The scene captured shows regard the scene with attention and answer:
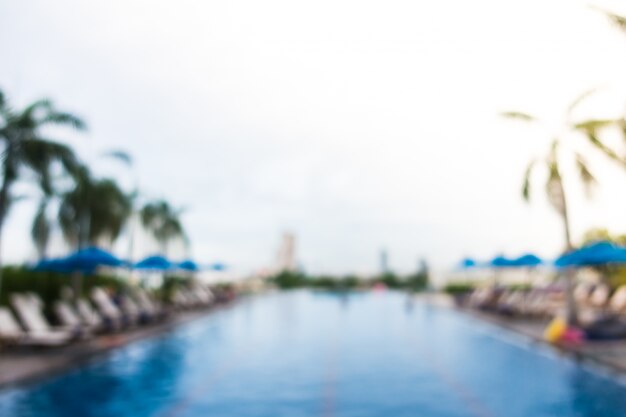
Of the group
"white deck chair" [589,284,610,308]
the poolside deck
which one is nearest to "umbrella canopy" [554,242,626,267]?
the poolside deck

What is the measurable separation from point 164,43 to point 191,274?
2024 cm

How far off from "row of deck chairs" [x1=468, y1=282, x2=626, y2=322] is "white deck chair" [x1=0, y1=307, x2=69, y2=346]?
46.4ft

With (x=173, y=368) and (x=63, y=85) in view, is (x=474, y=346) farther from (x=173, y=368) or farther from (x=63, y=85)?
(x=63, y=85)

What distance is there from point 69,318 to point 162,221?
20.5 meters

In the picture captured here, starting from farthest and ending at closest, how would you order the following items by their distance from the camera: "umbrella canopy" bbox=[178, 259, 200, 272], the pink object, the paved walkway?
"umbrella canopy" bbox=[178, 259, 200, 272] < the pink object < the paved walkway

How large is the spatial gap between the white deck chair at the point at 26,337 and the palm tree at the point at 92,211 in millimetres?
7363

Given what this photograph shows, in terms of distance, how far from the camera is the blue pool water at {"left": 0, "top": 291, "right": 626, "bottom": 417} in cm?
765

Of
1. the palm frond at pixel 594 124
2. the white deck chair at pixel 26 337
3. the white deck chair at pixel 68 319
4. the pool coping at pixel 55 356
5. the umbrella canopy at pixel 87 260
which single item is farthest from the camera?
the white deck chair at pixel 68 319

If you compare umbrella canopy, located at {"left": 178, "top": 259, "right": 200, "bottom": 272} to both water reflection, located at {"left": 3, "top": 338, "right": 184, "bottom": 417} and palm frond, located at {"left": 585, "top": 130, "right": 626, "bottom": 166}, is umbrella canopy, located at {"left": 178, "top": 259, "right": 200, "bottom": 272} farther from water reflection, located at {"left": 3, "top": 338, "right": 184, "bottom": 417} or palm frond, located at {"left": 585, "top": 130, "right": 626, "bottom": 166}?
palm frond, located at {"left": 585, "top": 130, "right": 626, "bottom": 166}

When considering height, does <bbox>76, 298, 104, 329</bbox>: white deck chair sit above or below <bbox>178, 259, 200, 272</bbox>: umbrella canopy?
below

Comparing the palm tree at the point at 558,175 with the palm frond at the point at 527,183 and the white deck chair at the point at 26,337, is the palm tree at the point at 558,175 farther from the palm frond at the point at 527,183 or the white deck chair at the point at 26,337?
the white deck chair at the point at 26,337

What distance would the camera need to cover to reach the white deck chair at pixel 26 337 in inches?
460

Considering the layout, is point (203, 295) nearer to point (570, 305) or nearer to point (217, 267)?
point (217, 267)

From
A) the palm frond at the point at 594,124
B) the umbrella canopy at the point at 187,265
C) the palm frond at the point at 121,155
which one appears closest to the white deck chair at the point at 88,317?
the umbrella canopy at the point at 187,265
